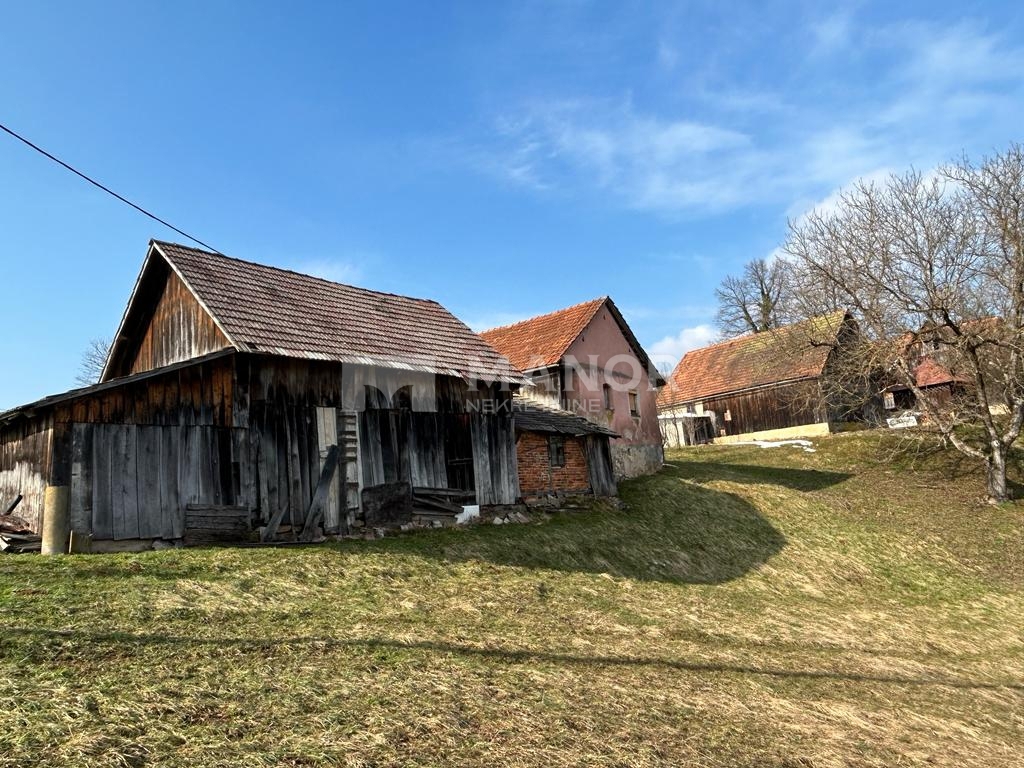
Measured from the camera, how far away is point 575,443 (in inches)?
807

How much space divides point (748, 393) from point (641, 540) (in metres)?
21.5

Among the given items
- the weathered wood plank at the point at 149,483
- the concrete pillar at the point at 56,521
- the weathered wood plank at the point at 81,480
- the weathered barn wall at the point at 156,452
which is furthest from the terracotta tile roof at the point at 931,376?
the concrete pillar at the point at 56,521

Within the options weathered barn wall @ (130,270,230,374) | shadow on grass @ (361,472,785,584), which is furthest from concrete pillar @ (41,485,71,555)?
shadow on grass @ (361,472,785,584)

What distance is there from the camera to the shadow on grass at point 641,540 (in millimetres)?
14133

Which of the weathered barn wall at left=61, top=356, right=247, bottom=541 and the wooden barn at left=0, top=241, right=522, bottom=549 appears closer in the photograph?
the weathered barn wall at left=61, top=356, right=247, bottom=541

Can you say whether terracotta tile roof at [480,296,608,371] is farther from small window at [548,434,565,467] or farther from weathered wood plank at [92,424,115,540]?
weathered wood plank at [92,424,115,540]

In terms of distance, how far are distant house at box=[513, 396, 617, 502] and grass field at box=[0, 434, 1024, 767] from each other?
6.50 ft

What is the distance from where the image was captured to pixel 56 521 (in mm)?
10586

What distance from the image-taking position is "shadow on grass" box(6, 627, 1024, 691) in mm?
6930

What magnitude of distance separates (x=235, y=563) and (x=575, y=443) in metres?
11.7

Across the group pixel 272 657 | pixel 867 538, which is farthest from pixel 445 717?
pixel 867 538

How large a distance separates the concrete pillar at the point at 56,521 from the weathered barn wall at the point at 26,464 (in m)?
0.95

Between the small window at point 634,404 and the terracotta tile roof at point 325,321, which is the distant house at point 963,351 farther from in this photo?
the terracotta tile roof at point 325,321

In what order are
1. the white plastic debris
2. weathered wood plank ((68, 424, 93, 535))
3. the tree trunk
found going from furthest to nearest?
the white plastic debris < the tree trunk < weathered wood plank ((68, 424, 93, 535))
